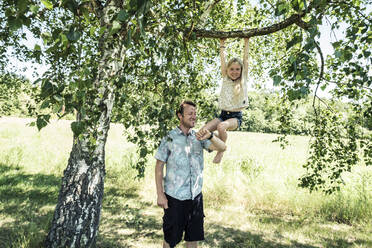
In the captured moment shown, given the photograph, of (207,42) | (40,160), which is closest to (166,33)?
(207,42)

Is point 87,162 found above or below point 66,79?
below

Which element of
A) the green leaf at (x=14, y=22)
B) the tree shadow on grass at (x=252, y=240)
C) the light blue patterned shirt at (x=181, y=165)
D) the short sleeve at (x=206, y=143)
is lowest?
the tree shadow on grass at (x=252, y=240)

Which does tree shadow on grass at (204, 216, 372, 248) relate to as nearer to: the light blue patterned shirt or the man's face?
the light blue patterned shirt

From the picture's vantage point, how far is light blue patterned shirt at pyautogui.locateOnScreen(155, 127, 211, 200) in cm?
315

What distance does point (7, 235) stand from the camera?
4.43 metres

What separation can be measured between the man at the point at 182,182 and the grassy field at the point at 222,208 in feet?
5.83

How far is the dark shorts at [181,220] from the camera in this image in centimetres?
313

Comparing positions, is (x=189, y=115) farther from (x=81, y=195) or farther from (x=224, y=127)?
(x=81, y=195)

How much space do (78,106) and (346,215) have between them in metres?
7.44

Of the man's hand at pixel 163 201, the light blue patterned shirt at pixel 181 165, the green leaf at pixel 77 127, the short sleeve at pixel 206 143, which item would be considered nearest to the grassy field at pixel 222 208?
the man's hand at pixel 163 201

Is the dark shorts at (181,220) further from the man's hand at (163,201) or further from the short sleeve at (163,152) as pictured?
the short sleeve at (163,152)

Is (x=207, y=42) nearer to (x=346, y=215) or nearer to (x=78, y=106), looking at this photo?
(x=78, y=106)

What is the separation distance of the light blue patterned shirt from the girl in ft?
2.05

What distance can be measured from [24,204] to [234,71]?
19.3 feet
